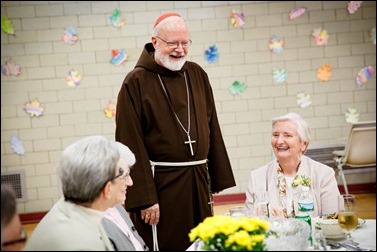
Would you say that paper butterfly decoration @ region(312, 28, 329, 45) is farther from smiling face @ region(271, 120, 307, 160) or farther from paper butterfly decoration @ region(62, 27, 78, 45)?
smiling face @ region(271, 120, 307, 160)

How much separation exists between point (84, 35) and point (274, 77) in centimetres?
253

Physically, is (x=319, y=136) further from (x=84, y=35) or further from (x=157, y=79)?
(x=157, y=79)

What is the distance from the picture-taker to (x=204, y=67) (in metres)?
7.12

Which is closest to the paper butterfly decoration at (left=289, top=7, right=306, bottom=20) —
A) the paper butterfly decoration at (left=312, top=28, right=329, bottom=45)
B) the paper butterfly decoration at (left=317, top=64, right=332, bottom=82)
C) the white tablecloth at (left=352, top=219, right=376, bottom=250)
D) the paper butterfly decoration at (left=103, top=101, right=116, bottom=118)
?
the paper butterfly decoration at (left=312, top=28, right=329, bottom=45)

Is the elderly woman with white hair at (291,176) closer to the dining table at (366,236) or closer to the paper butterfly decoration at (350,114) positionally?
the dining table at (366,236)

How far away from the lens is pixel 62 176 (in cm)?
205

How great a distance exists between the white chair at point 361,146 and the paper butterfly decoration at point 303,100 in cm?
111

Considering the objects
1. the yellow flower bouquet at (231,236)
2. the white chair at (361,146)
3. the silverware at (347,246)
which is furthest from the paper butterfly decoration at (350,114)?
the yellow flower bouquet at (231,236)

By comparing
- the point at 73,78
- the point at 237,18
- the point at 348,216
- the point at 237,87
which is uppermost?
the point at 237,18

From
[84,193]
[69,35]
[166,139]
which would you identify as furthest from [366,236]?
[69,35]

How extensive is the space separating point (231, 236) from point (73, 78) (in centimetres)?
546

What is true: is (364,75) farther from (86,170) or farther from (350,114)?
(86,170)

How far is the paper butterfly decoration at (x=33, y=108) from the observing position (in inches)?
275

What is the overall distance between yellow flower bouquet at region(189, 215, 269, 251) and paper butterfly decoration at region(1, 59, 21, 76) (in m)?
5.55
